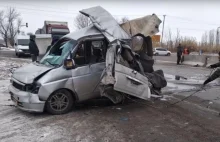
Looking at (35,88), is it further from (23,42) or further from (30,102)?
(23,42)

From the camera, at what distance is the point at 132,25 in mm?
8000

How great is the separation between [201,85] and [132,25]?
16.9ft

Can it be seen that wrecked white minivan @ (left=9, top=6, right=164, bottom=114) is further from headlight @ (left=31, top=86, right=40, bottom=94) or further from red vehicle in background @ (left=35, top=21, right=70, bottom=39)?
red vehicle in background @ (left=35, top=21, right=70, bottom=39)

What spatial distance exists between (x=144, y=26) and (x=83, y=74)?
2.24 m

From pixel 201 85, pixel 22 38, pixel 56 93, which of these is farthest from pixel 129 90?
pixel 22 38

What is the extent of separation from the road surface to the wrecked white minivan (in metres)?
0.38

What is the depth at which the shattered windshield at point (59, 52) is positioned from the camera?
23.7 ft

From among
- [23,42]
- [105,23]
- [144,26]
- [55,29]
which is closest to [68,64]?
[105,23]

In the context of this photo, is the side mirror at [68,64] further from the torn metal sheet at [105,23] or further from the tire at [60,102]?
the torn metal sheet at [105,23]

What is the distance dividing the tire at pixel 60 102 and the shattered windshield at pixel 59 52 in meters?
0.76

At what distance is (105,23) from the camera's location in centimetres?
775

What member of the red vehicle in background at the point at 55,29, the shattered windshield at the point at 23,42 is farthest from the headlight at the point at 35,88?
Answer: the shattered windshield at the point at 23,42

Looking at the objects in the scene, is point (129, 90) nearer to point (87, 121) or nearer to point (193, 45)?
point (87, 121)

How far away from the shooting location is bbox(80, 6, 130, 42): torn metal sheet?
24.5 ft
